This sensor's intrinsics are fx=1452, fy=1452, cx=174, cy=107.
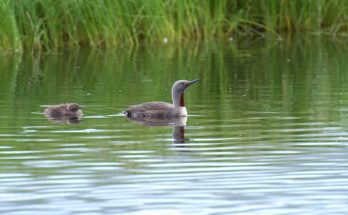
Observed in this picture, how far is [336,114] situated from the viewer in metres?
15.4

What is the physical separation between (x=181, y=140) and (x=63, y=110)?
2.34 m

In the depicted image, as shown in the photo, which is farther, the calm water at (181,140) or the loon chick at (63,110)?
the loon chick at (63,110)

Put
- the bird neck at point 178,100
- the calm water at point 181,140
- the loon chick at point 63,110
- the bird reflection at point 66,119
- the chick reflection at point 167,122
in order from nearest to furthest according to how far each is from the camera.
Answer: the calm water at point 181,140, the chick reflection at point 167,122, the bird reflection at point 66,119, the loon chick at point 63,110, the bird neck at point 178,100

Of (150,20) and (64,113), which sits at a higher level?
(150,20)

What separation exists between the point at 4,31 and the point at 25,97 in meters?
5.66

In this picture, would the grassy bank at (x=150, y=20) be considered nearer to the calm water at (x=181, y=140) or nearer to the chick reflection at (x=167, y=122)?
the calm water at (x=181, y=140)

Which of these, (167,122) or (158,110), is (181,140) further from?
(158,110)

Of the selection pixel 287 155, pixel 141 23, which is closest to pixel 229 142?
pixel 287 155

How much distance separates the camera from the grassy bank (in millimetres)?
23484

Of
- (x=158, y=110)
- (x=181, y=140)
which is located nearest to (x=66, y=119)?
(x=158, y=110)

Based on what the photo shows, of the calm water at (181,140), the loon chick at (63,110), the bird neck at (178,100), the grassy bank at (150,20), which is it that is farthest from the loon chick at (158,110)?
the grassy bank at (150,20)

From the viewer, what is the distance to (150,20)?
24812 millimetres

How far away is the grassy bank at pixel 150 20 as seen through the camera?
77.0 feet

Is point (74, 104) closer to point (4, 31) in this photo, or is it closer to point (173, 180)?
point (173, 180)
